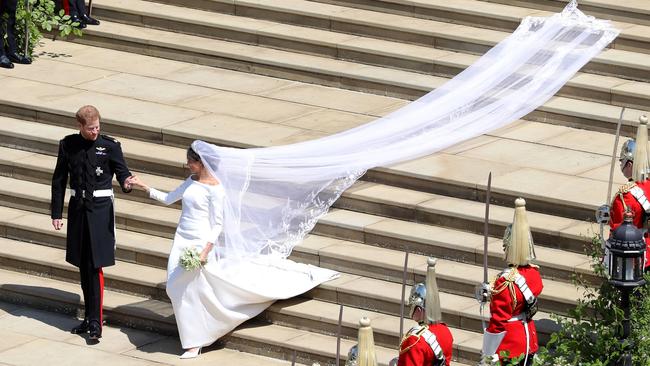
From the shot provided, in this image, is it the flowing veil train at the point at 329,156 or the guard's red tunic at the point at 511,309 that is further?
the flowing veil train at the point at 329,156

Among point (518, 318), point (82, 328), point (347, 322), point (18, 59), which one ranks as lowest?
point (82, 328)

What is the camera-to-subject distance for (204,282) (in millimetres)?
12547

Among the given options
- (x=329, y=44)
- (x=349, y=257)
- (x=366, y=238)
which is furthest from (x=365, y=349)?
(x=329, y=44)

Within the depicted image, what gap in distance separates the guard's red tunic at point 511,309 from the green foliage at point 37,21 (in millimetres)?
8299

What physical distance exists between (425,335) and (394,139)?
4.96 m

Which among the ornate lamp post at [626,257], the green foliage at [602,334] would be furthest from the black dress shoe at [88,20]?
the ornate lamp post at [626,257]

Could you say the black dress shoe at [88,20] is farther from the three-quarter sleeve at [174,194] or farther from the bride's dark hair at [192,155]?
the bride's dark hair at [192,155]

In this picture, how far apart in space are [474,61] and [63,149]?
5.27 meters

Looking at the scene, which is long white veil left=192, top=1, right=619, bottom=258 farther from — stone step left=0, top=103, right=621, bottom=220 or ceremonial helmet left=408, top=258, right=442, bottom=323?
ceremonial helmet left=408, top=258, right=442, bottom=323

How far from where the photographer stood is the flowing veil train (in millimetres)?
12734

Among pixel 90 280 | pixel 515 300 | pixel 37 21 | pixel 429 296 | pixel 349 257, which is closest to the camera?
pixel 429 296

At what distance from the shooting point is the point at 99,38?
18328mm

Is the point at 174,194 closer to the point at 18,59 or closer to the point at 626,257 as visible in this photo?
the point at 626,257

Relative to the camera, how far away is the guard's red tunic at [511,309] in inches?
421
